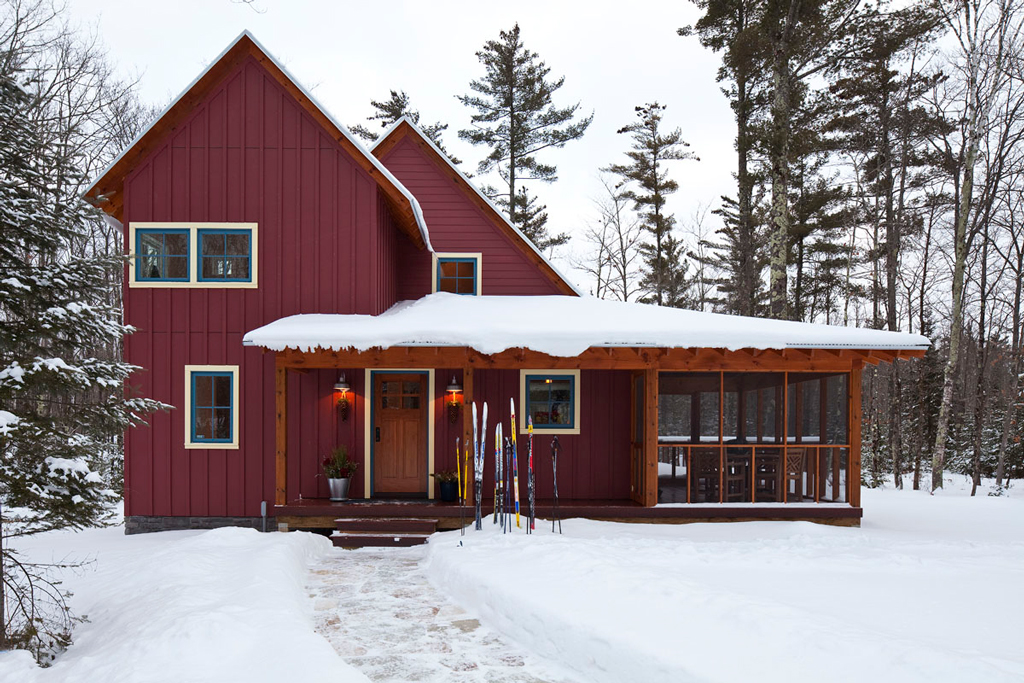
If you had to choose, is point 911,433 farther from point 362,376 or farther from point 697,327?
point 362,376

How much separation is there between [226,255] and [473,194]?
4.57 metres

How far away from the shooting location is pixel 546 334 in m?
9.59

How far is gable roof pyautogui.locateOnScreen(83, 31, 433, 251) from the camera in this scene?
10.1 metres

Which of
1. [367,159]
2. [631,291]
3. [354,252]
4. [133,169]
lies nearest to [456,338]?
[354,252]

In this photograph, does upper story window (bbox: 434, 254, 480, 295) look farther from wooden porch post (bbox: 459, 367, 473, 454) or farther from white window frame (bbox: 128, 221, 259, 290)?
white window frame (bbox: 128, 221, 259, 290)

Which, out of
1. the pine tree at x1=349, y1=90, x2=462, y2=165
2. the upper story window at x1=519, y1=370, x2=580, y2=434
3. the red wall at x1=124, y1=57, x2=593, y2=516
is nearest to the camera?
the red wall at x1=124, y1=57, x2=593, y2=516

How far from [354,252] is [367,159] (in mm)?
1378

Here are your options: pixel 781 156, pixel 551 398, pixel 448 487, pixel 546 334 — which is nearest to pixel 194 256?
pixel 448 487

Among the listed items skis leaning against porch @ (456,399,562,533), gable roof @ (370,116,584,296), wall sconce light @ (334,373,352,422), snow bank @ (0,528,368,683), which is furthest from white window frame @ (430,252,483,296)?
snow bank @ (0,528,368,683)

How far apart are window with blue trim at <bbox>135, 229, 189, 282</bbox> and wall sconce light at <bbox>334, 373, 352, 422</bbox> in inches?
106

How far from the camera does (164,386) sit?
1033 cm

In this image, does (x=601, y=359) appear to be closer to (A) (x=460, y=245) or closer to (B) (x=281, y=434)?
(A) (x=460, y=245)

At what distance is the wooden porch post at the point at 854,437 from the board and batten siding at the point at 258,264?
23.6 feet

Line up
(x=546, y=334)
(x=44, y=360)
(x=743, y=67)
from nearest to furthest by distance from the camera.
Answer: (x=44, y=360) < (x=546, y=334) < (x=743, y=67)
